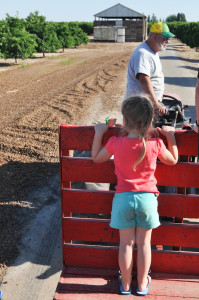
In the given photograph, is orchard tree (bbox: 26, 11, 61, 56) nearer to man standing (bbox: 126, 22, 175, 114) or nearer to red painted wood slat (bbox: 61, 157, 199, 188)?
man standing (bbox: 126, 22, 175, 114)

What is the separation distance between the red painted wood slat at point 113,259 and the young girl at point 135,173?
30 centimetres

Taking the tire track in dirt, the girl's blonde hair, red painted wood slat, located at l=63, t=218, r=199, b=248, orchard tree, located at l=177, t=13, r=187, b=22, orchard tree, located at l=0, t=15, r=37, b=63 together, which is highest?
orchard tree, located at l=177, t=13, r=187, b=22

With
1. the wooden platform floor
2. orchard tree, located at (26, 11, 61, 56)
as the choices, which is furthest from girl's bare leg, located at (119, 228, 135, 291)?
orchard tree, located at (26, 11, 61, 56)

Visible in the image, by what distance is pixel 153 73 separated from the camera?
3850mm

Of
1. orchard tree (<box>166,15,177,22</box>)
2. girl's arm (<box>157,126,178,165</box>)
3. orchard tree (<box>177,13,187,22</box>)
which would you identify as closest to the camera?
girl's arm (<box>157,126,178,165</box>)

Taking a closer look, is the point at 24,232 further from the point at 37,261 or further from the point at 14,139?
the point at 14,139

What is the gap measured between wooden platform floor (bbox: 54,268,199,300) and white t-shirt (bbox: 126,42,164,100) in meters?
1.79

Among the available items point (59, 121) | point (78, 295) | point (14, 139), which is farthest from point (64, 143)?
point (59, 121)

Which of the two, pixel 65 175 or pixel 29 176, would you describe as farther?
pixel 29 176

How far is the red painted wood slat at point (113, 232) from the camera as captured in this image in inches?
108

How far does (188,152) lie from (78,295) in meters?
1.28

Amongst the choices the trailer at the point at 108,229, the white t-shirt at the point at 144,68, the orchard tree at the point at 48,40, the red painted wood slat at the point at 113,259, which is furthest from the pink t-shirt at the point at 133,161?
the orchard tree at the point at 48,40

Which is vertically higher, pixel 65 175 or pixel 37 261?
pixel 65 175

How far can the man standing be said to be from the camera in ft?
12.1
